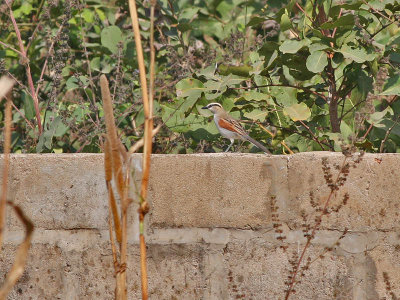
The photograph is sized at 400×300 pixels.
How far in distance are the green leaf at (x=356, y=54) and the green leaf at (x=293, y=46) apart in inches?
8.8

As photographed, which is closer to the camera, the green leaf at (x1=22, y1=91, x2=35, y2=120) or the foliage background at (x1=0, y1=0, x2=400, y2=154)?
the foliage background at (x1=0, y1=0, x2=400, y2=154)

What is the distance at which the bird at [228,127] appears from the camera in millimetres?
4461

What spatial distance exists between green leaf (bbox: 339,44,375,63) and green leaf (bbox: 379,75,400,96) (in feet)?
0.67

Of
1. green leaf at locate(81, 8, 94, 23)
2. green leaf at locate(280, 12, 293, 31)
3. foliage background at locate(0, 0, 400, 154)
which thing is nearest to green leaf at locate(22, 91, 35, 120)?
foliage background at locate(0, 0, 400, 154)

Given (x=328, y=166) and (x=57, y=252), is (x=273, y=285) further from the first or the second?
(x=57, y=252)

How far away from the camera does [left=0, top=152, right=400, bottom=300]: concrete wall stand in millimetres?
3238

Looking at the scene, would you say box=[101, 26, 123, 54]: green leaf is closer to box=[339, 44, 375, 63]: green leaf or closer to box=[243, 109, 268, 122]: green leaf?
box=[243, 109, 268, 122]: green leaf

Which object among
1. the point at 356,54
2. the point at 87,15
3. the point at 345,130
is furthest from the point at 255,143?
the point at 87,15

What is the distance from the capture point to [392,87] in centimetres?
420

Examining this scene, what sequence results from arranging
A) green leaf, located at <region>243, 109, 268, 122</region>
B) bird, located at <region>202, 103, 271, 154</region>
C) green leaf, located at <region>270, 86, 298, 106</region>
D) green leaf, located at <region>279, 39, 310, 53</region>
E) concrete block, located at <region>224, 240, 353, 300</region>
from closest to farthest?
concrete block, located at <region>224, 240, 353, 300</region>, green leaf, located at <region>279, 39, 310, 53</region>, green leaf, located at <region>243, 109, 268, 122</region>, bird, located at <region>202, 103, 271, 154</region>, green leaf, located at <region>270, 86, 298, 106</region>

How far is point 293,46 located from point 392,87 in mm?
639

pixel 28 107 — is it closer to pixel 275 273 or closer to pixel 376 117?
pixel 376 117

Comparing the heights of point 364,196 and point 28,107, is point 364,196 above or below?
below

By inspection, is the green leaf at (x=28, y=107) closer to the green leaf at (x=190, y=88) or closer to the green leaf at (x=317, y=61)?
the green leaf at (x=190, y=88)
